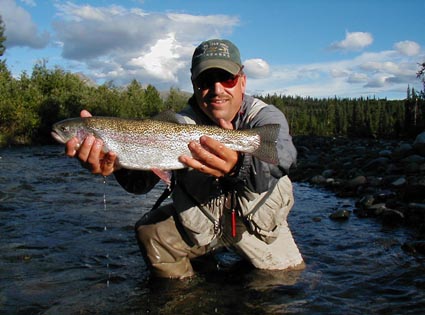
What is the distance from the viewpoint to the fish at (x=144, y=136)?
4.21m

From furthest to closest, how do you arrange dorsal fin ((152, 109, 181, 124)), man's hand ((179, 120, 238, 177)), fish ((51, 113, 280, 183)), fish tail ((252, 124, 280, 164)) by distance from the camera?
dorsal fin ((152, 109, 181, 124)) → fish ((51, 113, 280, 183)) → fish tail ((252, 124, 280, 164)) → man's hand ((179, 120, 238, 177))

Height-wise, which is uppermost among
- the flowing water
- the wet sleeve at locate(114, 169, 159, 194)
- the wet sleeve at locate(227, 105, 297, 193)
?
the wet sleeve at locate(227, 105, 297, 193)

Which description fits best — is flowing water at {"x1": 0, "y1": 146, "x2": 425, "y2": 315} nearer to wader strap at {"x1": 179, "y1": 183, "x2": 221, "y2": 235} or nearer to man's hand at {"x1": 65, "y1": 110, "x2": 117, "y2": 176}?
wader strap at {"x1": 179, "y1": 183, "x2": 221, "y2": 235}

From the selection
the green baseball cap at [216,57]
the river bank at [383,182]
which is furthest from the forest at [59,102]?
the green baseball cap at [216,57]

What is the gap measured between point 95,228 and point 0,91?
3252 cm

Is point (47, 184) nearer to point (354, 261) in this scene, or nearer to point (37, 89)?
point (354, 261)

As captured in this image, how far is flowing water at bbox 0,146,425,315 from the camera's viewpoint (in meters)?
4.48

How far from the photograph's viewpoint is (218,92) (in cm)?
470

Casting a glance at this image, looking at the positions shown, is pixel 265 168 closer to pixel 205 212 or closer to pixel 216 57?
pixel 205 212

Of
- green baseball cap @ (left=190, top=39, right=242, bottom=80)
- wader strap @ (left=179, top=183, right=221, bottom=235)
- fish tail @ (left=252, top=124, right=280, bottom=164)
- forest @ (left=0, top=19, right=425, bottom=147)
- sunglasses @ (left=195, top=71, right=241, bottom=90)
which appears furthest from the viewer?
forest @ (left=0, top=19, right=425, bottom=147)

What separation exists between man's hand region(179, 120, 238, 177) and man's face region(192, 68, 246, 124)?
96cm

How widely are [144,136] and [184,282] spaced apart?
1925 millimetres

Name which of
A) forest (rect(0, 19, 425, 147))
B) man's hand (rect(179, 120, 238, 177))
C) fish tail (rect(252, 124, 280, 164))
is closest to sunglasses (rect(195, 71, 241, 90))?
fish tail (rect(252, 124, 280, 164))

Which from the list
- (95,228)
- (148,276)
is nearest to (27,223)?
(95,228)
